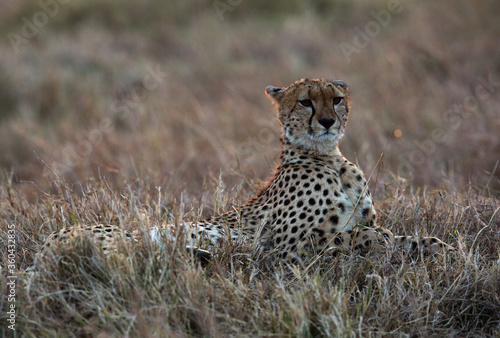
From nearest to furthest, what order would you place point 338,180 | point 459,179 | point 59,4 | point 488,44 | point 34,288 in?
point 34,288, point 338,180, point 459,179, point 488,44, point 59,4

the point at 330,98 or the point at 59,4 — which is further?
the point at 59,4

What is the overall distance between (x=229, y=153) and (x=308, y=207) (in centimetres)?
362

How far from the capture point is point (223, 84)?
363 inches

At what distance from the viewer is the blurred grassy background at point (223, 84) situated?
6.39 metres

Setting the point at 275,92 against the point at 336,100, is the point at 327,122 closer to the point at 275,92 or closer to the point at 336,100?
the point at 336,100

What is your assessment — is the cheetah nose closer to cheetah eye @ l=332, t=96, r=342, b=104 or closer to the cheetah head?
the cheetah head

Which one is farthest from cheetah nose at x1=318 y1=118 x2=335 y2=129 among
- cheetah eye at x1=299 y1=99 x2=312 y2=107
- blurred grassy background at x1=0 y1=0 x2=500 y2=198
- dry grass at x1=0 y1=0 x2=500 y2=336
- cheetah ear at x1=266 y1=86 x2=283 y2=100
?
blurred grassy background at x1=0 y1=0 x2=500 y2=198

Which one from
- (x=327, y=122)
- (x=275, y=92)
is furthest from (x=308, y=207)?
(x=275, y=92)

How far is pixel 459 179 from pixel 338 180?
2.23 m

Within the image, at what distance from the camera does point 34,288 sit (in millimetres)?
2525

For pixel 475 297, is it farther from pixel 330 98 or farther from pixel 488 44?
pixel 488 44

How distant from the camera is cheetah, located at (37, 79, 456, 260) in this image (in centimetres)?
297

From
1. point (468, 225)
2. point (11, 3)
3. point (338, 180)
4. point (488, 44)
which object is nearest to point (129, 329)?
point (338, 180)

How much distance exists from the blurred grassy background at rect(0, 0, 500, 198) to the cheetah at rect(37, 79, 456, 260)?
2.64ft
